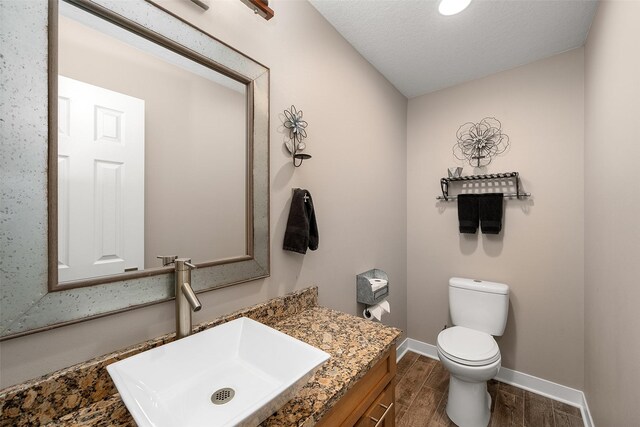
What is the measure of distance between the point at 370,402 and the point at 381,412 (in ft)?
0.45

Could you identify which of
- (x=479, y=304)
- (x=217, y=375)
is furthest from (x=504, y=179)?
(x=217, y=375)

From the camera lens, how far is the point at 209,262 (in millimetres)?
1047

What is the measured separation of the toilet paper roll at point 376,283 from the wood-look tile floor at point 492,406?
84cm

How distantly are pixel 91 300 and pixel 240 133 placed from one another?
779 mm

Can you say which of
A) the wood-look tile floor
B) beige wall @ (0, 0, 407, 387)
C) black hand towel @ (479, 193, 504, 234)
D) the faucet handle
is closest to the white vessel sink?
beige wall @ (0, 0, 407, 387)

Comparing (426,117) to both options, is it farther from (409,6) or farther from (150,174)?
(150,174)

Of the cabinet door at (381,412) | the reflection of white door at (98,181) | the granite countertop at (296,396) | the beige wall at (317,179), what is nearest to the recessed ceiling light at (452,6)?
the beige wall at (317,179)

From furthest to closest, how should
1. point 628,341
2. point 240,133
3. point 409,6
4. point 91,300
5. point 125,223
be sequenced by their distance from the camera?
point 409,6, point 240,133, point 628,341, point 125,223, point 91,300

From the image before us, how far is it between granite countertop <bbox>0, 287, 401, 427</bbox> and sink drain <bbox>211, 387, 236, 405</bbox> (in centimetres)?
16

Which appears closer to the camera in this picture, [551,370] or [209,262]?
[209,262]

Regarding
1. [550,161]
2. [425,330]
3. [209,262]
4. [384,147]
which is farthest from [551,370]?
[209,262]

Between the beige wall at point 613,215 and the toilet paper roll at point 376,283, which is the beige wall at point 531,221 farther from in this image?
the toilet paper roll at point 376,283

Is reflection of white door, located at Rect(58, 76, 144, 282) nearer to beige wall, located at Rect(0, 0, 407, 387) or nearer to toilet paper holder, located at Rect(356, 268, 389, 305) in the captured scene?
beige wall, located at Rect(0, 0, 407, 387)

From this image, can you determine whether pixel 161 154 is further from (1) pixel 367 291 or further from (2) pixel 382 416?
(1) pixel 367 291
